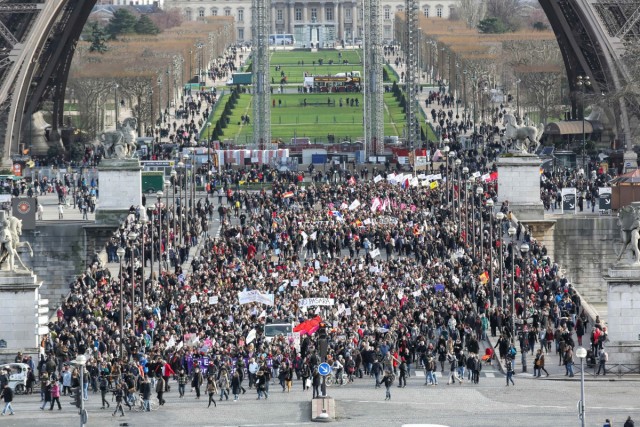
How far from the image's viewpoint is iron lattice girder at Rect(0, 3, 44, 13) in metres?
106

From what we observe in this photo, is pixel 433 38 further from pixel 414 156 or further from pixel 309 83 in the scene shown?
pixel 414 156

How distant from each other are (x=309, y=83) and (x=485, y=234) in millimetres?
102079

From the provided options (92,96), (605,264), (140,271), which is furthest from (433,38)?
(140,271)

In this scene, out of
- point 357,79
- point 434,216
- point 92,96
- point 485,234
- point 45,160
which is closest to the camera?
point 485,234

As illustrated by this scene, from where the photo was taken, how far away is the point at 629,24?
110438 mm

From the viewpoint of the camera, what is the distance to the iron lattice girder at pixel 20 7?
106m

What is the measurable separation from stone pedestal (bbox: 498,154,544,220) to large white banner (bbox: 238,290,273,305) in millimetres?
25493

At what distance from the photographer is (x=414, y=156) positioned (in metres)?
109

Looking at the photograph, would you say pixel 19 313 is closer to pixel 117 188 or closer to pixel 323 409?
pixel 323 409

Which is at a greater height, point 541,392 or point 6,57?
point 6,57

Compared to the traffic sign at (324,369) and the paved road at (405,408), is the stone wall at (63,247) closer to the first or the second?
the paved road at (405,408)

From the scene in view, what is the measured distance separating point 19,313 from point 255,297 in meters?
7.60

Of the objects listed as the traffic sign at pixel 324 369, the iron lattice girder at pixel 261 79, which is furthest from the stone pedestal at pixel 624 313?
the iron lattice girder at pixel 261 79

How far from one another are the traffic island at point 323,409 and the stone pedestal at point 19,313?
960 cm
